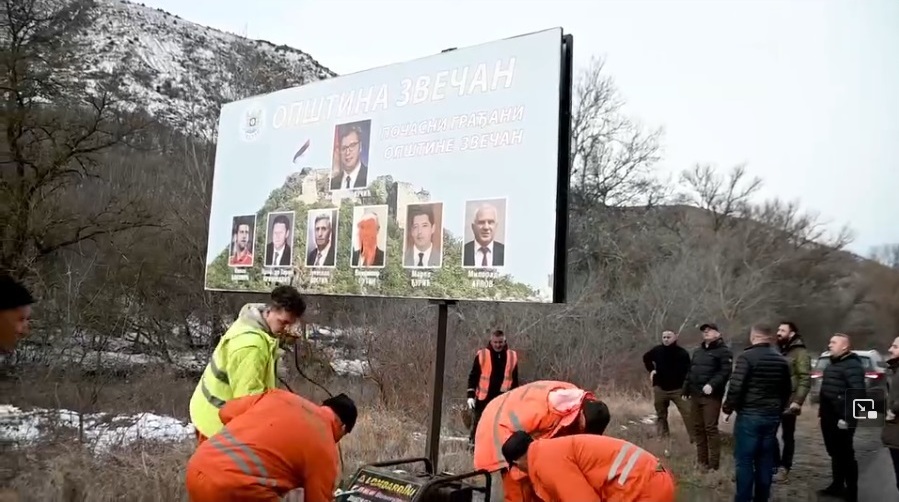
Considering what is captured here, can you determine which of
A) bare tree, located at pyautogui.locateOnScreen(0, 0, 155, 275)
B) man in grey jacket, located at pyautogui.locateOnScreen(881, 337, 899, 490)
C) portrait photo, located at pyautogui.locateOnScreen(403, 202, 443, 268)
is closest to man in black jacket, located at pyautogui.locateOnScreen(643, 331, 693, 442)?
man in grey jacket, located at pyautogui.locateOnScreen(881, 337, 899, 490)

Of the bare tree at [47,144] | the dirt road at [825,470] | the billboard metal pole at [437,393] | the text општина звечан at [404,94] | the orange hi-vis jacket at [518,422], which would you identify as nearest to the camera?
the orange hi-vis jacket at [518,422]

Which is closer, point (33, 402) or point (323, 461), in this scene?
point (323, 461)

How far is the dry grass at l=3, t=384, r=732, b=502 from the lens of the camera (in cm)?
668

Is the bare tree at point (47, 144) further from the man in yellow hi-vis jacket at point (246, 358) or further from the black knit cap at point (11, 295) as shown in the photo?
the black knit cap at point (11, 295)

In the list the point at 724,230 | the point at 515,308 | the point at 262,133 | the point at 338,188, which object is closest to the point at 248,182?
the point at 262,133

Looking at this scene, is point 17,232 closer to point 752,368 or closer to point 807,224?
point 752,368

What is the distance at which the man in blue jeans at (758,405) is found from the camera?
6.35 meters

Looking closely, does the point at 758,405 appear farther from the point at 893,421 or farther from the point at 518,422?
the point at 518,422

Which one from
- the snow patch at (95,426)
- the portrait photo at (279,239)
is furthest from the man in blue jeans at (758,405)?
the snow patch at (95,426)

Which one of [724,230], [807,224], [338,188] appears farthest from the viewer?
[724,230]

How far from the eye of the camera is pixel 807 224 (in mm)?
21312

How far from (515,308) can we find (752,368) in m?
9.49

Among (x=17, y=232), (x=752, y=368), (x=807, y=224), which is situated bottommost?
(x=752, y=368)

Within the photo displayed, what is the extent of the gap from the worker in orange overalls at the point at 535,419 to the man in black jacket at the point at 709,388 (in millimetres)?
4846
